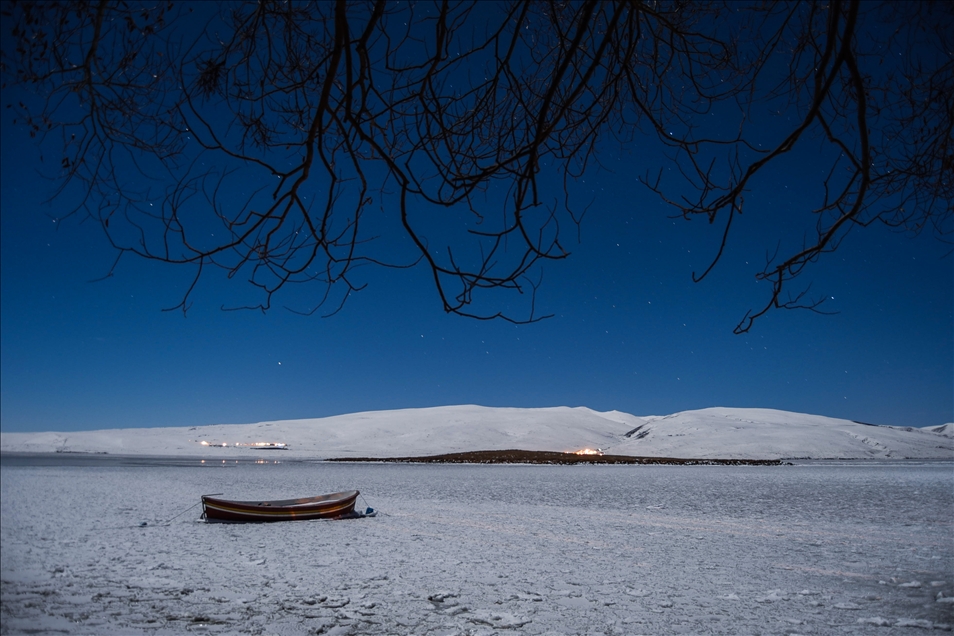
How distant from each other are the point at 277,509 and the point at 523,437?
38.2 m

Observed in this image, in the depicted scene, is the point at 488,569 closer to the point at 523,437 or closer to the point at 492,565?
the point at 492,565

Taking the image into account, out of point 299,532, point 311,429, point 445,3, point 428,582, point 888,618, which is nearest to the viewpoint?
point 445,3

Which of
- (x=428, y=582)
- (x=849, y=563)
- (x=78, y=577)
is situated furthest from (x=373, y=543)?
Result: (x=849, y=563)

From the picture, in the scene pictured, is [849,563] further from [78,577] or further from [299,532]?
[78,577]

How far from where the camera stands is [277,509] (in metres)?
9.70

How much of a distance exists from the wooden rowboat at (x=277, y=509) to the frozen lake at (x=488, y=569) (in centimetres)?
22

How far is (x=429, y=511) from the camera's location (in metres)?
11.1

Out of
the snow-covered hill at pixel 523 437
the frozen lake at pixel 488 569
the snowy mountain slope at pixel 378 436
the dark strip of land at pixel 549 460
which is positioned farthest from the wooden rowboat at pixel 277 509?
the snowy mountain slope at pixel 378 436

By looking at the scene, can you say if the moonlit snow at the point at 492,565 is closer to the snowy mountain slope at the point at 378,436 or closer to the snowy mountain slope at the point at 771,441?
the snowy mountain slope at the point at 771,441

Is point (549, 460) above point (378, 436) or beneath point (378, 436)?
beneath

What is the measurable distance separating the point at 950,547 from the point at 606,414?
66356 mm

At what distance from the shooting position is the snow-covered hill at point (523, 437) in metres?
39.2

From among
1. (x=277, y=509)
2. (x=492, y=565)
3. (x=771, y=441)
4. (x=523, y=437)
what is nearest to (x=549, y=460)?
(x=523, y=437)

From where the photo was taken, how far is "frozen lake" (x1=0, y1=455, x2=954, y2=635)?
444 centimetres
